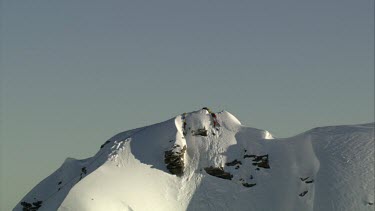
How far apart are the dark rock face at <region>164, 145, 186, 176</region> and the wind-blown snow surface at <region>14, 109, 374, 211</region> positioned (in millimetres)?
504

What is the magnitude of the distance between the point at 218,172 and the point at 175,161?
528 cm

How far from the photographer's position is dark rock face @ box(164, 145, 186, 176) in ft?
210

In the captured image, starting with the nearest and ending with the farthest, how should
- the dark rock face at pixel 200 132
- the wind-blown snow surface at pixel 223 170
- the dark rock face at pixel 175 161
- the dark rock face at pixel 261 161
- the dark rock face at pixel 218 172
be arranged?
the wind-blown snow surface at pixel 223 170 → the dark rock face at pixel 175 161 → the dark rock face at pixel 218 172 → the dark rock face at pixel 261 161 → the dark rock face at pixel 200 132

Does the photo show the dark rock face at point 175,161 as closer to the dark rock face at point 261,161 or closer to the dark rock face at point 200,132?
the dark rock face at point 200,132

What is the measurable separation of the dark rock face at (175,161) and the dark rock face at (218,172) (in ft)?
10.3

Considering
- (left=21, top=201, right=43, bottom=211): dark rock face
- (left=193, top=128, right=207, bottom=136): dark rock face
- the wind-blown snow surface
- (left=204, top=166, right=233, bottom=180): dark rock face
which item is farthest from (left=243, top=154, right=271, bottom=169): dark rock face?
(left=21, top=201, right=43, bottom=211): dark rock face

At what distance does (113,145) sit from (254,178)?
57.9 ft

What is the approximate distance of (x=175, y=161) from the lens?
210 feet

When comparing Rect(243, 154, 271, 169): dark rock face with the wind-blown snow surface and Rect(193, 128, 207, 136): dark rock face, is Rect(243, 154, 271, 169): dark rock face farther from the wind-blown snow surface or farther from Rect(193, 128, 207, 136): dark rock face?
Rect(193, 128, 207, 136): dark rock face

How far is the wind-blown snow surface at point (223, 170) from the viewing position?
5609 cm

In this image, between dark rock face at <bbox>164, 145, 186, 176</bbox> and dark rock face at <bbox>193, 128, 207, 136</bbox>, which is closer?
dark rock face at <bbox>164, 145, 186, 176</bbox>

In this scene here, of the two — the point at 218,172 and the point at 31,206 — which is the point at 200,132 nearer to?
the point at 218,172

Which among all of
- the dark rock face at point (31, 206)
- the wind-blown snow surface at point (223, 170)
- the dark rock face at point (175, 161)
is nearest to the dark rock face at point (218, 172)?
the wind-blown snow surface at point (223, 170)

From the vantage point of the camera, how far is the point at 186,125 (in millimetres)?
69438
